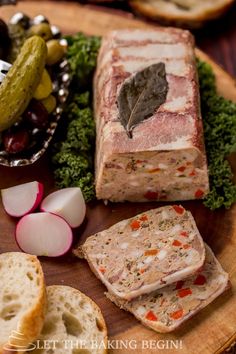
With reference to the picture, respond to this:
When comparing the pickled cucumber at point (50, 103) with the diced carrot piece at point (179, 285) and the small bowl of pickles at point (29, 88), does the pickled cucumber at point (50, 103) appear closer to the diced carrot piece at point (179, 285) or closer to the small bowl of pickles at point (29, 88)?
the small bowl of pickles at point (29, 88)

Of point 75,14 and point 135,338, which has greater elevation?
point 75,14

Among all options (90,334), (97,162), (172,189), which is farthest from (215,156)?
(90,334)

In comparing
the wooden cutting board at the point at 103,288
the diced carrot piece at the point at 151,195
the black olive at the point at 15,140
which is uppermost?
the black olive at the point at 15,140

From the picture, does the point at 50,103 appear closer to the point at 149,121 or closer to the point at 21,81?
the point at 21,81

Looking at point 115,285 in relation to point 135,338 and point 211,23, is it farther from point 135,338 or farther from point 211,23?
point 211,23

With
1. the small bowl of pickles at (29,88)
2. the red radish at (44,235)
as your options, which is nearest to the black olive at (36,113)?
the small bowl of pickles at (29,88)

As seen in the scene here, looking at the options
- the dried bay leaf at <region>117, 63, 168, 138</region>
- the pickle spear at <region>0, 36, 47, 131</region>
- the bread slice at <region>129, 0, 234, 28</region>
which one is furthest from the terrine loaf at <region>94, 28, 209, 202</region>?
the bread slice at <region>129, 0, 234, 28</region>
